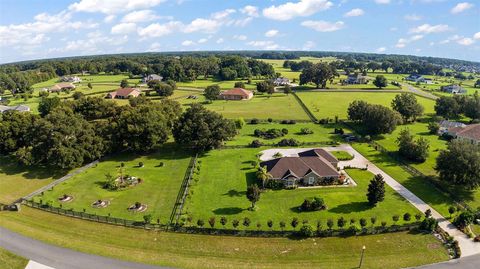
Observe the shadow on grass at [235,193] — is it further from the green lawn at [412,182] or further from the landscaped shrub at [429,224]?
the green lawn at [412,182]

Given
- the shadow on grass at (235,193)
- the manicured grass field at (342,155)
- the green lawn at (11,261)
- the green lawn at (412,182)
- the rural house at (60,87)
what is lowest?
the green lawn at (11,261)

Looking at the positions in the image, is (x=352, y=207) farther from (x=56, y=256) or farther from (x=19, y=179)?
(x=19, y=179)

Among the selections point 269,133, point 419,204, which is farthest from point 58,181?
point 419,204

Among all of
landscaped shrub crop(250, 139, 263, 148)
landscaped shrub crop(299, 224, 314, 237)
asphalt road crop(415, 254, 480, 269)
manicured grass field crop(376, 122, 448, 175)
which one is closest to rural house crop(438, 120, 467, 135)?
manicured grass field crop(376, 122, 448, 175)

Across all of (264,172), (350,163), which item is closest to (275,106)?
(350,163)

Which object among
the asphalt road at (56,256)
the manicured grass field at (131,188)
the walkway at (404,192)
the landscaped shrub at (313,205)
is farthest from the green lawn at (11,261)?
the walkway at (404,192)

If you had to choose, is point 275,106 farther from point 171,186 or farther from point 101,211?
point 101,211
